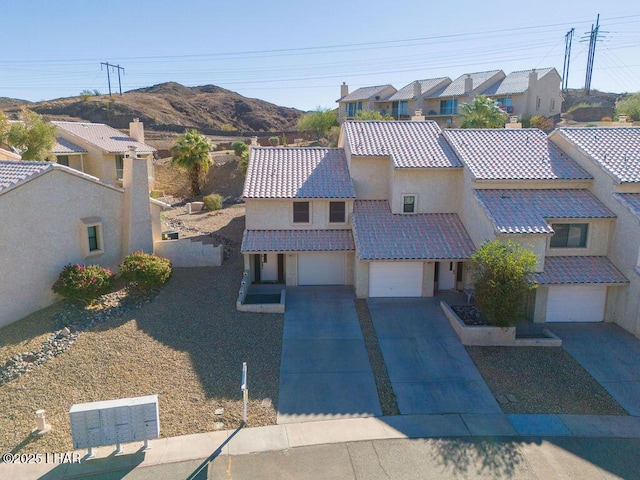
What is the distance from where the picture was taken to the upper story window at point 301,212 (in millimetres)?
24719

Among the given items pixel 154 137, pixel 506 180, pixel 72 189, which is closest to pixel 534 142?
pixel 506 180

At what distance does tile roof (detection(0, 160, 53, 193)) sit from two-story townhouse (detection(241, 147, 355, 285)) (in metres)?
9.23

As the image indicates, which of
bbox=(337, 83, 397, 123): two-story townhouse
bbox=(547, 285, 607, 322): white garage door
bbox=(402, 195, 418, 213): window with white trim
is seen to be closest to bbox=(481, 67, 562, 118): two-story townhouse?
bbox=(337, 83, 397, 123): two-story townhouse

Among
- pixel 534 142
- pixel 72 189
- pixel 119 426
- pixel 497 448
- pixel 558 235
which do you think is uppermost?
pixel 534 142

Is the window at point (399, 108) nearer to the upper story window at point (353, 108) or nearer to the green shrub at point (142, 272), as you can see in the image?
the upper story window at point (353, 108)

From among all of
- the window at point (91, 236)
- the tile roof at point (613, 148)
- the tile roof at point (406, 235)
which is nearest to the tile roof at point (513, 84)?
the tile roof at point (613, 148)

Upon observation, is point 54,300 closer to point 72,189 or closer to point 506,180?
point 72,189

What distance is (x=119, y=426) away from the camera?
11938mm

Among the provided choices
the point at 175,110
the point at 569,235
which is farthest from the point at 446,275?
the point at 175,110

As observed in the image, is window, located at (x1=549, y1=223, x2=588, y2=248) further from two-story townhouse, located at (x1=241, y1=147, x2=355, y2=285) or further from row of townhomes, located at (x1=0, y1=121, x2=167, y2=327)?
row of townhomes, located at (x1=0, y1=121, x2=167, y2=327)

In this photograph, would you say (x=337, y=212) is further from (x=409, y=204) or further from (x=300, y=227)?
(x=409, y=204)

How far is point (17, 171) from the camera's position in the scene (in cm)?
1958

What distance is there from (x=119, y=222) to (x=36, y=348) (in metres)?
8.40

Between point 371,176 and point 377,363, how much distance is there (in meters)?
12.2
